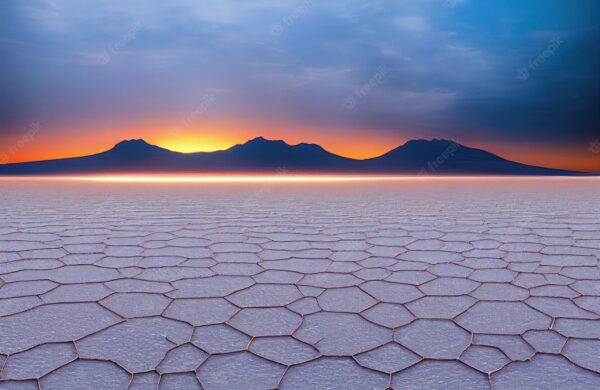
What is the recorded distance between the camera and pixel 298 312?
198 cm

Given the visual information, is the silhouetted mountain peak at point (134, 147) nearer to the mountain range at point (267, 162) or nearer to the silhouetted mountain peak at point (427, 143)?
the mountain range at point (267, 162)

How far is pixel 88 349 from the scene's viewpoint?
5.27 ft

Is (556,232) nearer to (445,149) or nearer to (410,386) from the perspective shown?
(410,386)

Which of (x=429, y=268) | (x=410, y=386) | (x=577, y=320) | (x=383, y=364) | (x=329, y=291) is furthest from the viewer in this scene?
(x=429, y=268)

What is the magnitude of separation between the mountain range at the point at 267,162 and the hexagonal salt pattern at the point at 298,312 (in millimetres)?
81608

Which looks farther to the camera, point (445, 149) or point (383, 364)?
point (445, 149)

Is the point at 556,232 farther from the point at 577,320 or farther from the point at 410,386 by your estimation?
the point at 410,386

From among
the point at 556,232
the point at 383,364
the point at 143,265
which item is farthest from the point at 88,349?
the point at 556,232

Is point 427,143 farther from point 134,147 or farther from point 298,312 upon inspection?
point 298,312

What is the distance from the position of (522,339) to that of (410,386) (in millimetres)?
579

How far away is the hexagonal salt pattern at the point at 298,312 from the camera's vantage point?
1455 millimetres

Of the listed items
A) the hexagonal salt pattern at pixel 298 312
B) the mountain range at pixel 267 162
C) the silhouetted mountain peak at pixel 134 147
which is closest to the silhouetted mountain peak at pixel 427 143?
the mountain range at pixel 267 162

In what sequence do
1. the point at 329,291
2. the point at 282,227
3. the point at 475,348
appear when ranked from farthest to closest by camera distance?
the point at 282,227, the point at 329,291, the point at 475,348

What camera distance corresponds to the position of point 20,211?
6.08 metres
